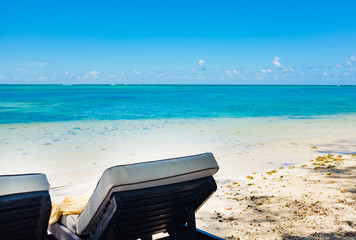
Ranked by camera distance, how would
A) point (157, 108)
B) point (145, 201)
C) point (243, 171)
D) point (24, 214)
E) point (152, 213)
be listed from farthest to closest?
point (157, 108) → point (243, 171) → point (152, 213) → point (145, 201) → point (24, 214)

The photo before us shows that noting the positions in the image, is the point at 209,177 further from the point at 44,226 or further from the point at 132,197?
the point at 44,226

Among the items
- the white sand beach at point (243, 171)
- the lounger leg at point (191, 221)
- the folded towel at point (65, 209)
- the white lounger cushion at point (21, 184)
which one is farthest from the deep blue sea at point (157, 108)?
the white lounger cushion at point (21, 184)

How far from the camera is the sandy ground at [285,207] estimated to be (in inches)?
151

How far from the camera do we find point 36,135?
14.8 meters

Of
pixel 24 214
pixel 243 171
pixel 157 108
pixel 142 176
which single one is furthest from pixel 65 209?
pixel 157 108

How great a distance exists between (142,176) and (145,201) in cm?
26

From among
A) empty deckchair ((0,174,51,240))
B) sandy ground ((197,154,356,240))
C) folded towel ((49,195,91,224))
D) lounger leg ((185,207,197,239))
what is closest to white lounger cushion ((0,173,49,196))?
empty deckchair ((0,174,51,240))

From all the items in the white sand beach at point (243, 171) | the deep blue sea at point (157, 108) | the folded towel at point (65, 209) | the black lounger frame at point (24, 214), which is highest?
the black lounger frame at point (24, 214)

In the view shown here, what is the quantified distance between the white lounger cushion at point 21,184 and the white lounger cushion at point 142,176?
359 mm

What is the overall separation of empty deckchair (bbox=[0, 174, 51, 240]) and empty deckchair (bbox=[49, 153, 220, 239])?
0.33 m

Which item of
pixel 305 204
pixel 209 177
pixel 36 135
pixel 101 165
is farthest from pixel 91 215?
pixel 36 135

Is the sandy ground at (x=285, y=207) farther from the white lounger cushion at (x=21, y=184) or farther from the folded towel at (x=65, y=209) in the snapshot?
the white lounger cushion at (x=21, y=184)

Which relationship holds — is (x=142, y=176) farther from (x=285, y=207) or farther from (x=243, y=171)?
(x=243, y=171)

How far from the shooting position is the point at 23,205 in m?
2.23
